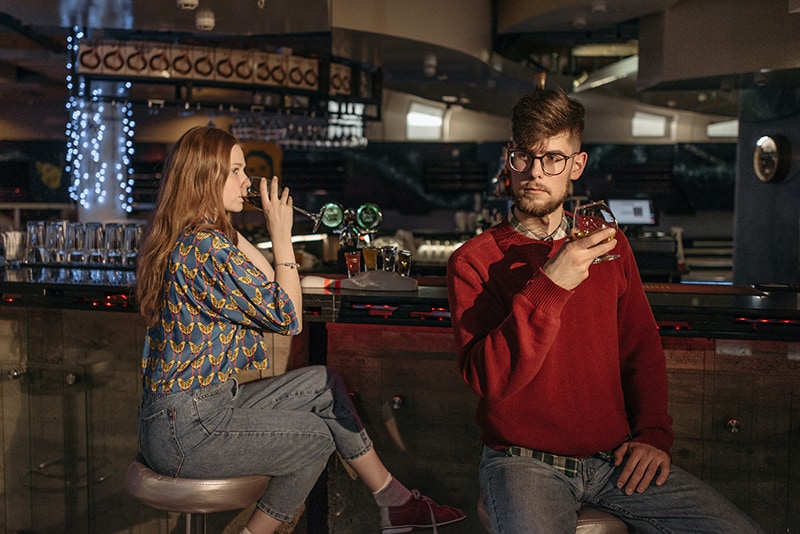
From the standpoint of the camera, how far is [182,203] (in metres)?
2.53

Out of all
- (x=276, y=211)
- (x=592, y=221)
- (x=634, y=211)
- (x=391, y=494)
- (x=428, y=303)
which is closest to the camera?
(x=592, y=221)

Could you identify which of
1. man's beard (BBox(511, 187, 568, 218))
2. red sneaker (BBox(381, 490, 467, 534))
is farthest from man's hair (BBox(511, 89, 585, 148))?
red sneaker (BBox(381, 490, 467, 534))

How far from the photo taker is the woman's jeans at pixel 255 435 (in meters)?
2.39

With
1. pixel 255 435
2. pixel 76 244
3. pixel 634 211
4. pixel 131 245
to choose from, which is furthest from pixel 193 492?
pixel 634 211

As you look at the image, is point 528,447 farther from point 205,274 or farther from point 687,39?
point 687,39

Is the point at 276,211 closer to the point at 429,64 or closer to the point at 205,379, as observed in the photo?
the point at 205,379

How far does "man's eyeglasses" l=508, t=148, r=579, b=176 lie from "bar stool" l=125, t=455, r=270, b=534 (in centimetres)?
113

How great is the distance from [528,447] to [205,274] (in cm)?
98

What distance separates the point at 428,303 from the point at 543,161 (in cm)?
101

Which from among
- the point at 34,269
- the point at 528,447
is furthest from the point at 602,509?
the point at 34,269

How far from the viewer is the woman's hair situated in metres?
2.50

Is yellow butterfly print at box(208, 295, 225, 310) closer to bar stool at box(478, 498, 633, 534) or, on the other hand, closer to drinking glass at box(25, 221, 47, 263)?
bar stool at box(478, 498, 633, 534)

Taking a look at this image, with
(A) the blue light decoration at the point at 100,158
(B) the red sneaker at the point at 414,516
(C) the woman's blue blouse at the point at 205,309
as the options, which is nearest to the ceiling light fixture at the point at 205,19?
(A) the blue light decoration at the point at 100,158

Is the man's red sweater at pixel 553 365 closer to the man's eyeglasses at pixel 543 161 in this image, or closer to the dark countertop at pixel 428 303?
the man's eyeglasses at pixel 543 161
